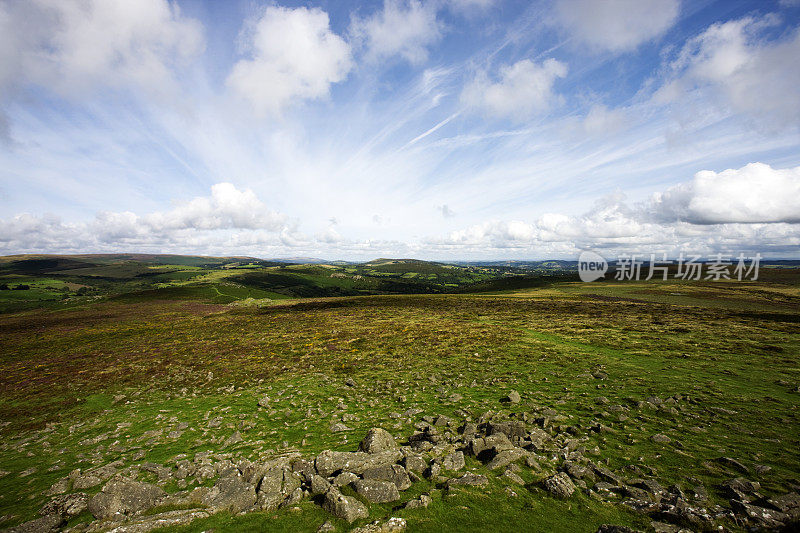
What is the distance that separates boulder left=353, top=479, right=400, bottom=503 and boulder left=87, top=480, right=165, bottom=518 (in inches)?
239

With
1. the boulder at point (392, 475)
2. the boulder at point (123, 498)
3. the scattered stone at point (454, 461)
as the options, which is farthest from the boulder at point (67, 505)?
the scattered stone at point (454, 461)

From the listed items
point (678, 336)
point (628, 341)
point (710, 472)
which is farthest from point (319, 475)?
point (678, 336)

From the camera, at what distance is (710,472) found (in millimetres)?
9258

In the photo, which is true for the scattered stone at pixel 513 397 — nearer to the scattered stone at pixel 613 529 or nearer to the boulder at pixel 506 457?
the boulder at pixel 506 457

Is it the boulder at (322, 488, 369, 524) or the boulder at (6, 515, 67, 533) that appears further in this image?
the boulder at (322, 488, 369, 524)

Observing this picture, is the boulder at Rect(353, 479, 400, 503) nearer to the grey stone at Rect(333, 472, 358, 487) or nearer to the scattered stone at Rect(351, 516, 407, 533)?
the grey stone at Rect(333, 472, 358, 487)

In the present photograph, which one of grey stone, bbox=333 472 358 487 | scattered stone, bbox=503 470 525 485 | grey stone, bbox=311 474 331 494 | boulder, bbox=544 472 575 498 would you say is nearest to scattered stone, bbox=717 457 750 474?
boulder, bbox=544 472 575 498

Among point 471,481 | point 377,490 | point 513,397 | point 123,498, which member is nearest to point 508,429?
point 471,481

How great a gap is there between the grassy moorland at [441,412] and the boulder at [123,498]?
0.44m

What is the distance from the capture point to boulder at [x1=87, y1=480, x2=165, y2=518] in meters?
8.37

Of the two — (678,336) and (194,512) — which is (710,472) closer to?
(194,512)

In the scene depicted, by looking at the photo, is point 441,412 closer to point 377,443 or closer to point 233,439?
point 377,443

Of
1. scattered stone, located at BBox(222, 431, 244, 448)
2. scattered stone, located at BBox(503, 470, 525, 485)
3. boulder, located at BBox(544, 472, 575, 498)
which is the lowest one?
scattered stone, located at BBox(222, 431, 244, 448)

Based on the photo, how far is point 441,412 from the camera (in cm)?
1495
